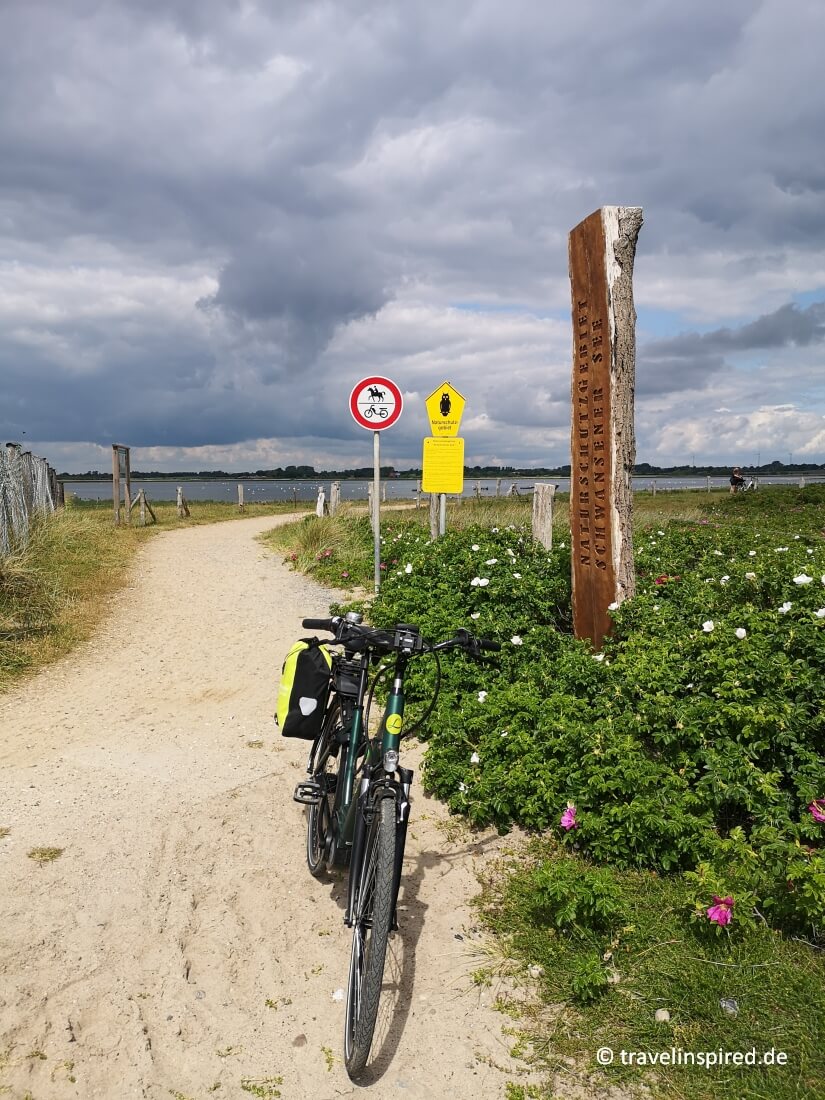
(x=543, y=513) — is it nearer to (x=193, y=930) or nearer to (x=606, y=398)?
(x=606, y=398)

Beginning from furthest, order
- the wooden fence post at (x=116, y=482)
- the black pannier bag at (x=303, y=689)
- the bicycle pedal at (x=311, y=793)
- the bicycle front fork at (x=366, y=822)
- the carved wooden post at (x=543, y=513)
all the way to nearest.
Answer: the wooden fence post at (x=116, y=482) → the carved wooden post at (x=543, y=513) → the bicycle pedal at (x=311, y=793) → the black pannier bag at (x=303, y=689) → the bicycle front fork at (x=366, y=822)

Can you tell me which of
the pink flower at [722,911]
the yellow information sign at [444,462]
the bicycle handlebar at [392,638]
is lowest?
the pink flower at [722,911]

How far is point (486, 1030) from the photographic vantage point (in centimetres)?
274

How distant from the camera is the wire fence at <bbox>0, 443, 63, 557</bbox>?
9828 millimetres

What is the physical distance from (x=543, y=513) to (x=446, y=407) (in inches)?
97.0

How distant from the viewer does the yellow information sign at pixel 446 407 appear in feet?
35.3

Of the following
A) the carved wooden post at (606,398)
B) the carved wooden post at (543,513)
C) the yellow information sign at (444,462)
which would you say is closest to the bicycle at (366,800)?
the carved wooden post at (606,398)

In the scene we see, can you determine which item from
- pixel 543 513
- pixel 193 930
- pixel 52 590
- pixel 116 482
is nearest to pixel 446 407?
pixel 543 513

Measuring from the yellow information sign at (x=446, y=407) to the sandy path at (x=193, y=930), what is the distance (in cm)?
582

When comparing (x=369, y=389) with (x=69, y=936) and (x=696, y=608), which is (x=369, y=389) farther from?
(x=69, y=936)

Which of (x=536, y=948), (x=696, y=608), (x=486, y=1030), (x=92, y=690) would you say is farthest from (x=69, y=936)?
(x=696, y=608)

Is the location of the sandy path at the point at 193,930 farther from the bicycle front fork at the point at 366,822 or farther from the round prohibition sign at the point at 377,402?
the round prohibition sign at the point at 377,402

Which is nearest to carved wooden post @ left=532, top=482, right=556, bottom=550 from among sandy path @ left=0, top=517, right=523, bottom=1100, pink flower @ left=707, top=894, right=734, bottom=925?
sandy path @ left=0, top=517, right=523, bottom=1100

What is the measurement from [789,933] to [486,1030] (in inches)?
52.4
